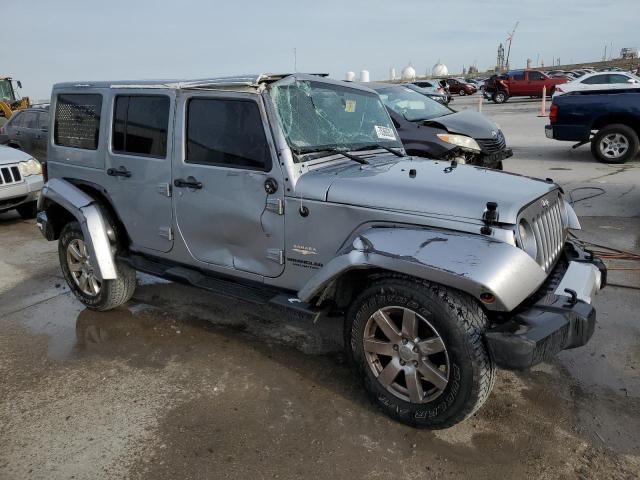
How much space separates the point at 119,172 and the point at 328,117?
1.74 m

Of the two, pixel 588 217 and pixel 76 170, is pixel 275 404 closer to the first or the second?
pixel 76 170

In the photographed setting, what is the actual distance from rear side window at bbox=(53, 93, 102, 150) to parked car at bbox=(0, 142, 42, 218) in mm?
3751

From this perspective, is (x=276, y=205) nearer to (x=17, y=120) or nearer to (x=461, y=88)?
(x=17, y=120)

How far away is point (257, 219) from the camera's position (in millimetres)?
3398

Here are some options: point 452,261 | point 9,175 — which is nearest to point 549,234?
point 452,261

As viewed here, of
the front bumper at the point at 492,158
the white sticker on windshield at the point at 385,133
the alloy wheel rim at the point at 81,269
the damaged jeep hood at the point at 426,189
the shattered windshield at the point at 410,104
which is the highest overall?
the shattered windshield at the point at 410,104

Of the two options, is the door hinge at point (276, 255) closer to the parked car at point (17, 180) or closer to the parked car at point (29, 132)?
the parked car at point (17, 180)

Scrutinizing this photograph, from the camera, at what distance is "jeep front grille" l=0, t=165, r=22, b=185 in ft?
25.6

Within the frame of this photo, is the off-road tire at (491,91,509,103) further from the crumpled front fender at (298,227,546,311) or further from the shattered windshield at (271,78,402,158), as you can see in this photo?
the crumpled front fender at (298,227,546,311)

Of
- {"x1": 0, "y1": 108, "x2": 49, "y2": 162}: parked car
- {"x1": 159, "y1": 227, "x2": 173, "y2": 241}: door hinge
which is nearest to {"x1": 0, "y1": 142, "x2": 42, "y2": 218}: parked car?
{"x1": 0, "y1": 108, "x2": 49, "y2": 162}: parked car

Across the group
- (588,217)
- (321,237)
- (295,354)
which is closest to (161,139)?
(321,237)

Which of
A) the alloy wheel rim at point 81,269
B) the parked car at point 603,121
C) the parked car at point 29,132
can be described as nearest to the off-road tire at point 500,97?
the parked car at point 603,121

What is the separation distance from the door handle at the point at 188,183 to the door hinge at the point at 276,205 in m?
0.62

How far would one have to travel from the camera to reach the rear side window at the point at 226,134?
3.37 m
